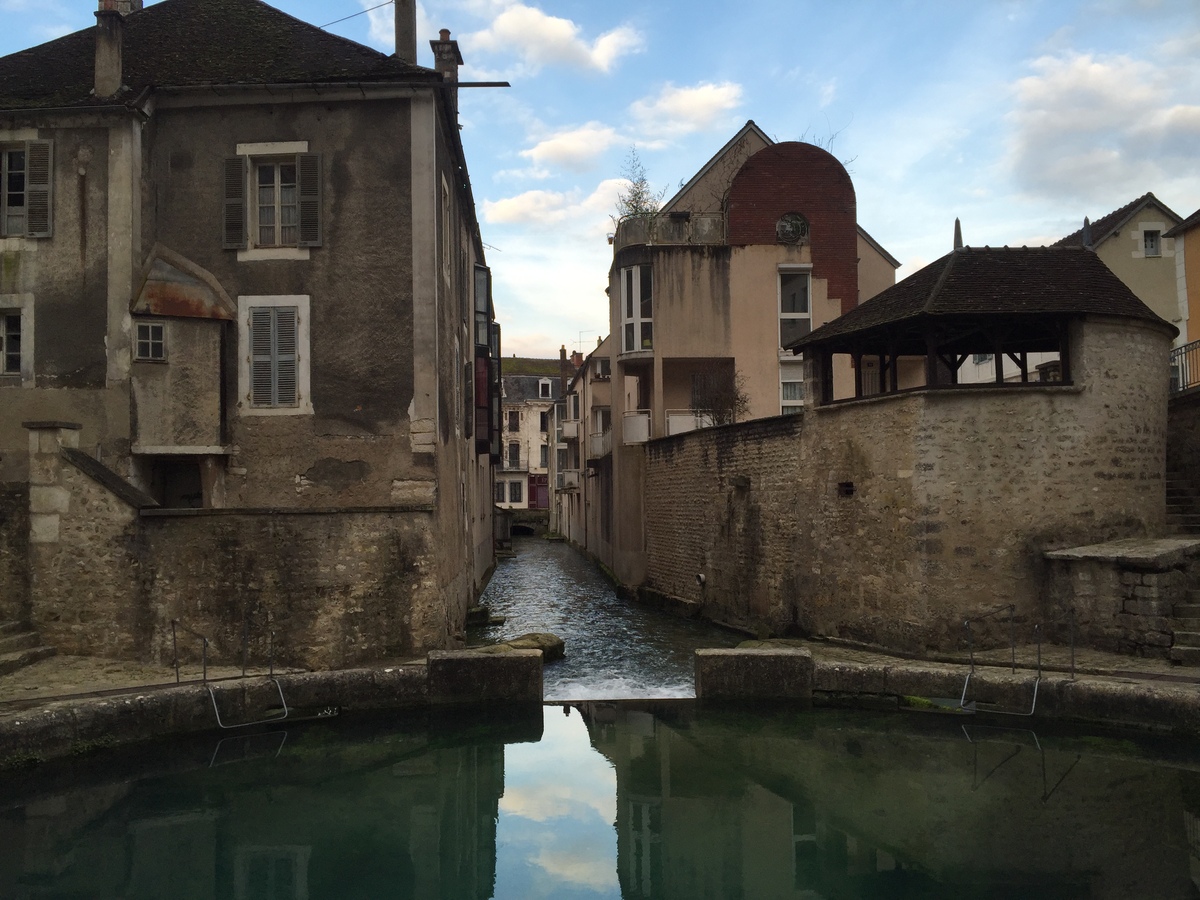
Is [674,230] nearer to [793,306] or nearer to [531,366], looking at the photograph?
[793,306]

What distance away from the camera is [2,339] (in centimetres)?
1221

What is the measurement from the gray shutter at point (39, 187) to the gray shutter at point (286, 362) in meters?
3.21

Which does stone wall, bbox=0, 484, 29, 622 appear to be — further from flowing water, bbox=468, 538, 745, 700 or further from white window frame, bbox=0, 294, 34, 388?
flowing water, bbox=468, 538, 745, 700

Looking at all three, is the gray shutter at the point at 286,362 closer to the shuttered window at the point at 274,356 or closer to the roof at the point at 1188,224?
the shuttered window at the point at 274,356

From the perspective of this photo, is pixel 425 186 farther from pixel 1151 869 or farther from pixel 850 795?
pixel 1151 869

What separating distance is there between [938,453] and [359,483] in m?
7.57

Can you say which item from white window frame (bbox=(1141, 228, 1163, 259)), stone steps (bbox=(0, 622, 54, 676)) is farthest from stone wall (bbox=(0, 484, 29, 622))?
white window frame (bbox=(1141, 228, 1163, 259))

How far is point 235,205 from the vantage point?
12.3 metres

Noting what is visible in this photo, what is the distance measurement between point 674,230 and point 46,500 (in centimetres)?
1519

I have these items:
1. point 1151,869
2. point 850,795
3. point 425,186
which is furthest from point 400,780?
point 425,186

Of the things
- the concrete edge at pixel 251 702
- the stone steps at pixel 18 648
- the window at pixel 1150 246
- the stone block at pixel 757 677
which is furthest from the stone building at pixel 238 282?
the window at pixel 1150 246

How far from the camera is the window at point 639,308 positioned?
856 inches

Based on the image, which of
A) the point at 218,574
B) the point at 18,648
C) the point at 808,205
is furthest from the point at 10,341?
the point at 808,205

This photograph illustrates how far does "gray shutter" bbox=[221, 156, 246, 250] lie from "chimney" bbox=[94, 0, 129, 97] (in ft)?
5.76
